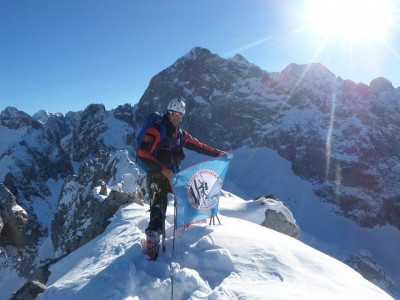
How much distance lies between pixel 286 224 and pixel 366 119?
15346 centimetres

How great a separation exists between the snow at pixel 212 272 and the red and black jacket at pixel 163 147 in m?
1.69

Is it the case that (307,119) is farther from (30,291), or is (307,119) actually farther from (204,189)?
(30,291)

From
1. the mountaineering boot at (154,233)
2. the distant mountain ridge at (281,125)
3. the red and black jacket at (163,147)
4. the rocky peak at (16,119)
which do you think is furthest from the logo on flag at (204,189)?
the rocky peak at (16,119)

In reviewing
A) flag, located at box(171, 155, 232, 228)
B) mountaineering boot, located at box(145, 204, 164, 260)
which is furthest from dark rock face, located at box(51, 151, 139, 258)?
mountaineering boot, located at box(145, 204, 164, 260)

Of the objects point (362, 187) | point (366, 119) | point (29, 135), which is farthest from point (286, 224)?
point (366, 119)

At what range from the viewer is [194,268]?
265 inches

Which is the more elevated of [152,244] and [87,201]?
[152,244]

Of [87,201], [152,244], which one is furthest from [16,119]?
[152,244]

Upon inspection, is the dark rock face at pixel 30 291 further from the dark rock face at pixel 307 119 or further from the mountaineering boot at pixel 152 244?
the dark rock face at pixel 307 119

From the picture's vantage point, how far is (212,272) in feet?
21.5

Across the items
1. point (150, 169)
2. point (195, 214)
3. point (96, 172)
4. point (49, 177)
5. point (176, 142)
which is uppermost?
point (176, 142)

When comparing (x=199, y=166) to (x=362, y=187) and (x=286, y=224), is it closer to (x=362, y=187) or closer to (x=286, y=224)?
(x=286, y=224)

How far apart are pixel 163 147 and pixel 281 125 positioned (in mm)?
151384

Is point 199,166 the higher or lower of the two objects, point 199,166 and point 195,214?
the higher
